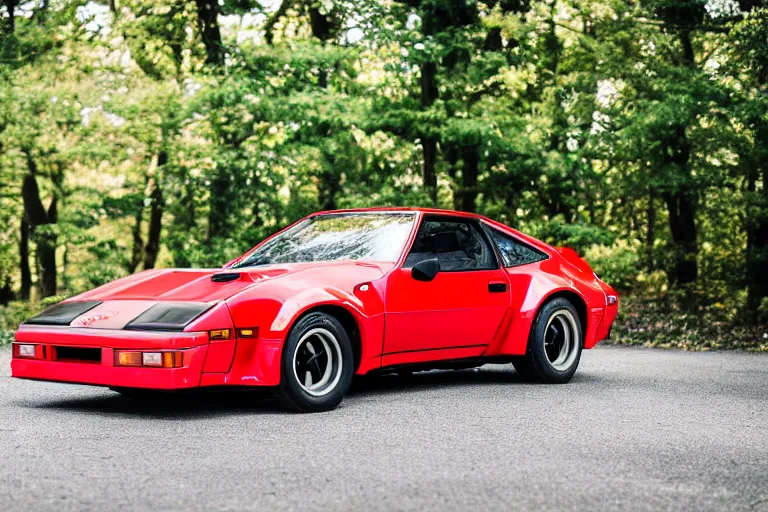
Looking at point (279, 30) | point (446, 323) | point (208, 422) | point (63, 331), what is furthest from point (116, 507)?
point (279, 30)

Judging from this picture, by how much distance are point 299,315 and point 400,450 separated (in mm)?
1443

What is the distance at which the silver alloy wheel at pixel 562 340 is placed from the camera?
29.2ft

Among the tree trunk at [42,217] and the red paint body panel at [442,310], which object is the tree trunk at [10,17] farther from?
the red paint body panel at [442,310]

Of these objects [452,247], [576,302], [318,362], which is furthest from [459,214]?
[318,362]

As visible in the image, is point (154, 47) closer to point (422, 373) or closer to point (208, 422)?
point (422, 373)

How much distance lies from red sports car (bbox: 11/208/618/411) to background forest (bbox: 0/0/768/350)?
263 inches

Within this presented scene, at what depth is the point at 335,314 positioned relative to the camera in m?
7.19

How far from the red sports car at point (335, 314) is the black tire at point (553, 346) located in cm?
1

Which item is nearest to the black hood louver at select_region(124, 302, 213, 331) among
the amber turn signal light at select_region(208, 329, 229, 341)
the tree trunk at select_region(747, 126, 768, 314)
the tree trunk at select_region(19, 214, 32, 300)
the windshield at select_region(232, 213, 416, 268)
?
the amber turn signal light at select_region(208, 329, 229, 341)

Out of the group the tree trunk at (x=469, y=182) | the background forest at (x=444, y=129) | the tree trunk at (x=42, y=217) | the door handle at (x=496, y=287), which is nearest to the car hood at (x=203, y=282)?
the door handle at (x=496, y=287)

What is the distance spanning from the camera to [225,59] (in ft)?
64.6

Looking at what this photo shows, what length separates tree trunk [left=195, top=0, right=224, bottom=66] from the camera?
20.3 metres

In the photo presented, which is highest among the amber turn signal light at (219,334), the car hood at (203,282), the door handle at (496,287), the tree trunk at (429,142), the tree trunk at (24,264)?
the tree trunk at (429,142)

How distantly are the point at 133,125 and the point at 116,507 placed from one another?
15.4 meters
